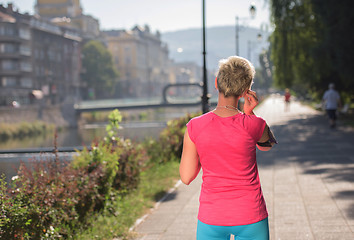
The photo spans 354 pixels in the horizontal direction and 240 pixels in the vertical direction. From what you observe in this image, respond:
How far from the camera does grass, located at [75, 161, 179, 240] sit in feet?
21.1

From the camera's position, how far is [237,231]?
2.71 m

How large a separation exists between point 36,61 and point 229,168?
79.6 m

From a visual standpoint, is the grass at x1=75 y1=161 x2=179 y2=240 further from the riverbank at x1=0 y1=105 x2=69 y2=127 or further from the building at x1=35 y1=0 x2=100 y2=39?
the building at x1=35 y1=0 x2=100 y2=39

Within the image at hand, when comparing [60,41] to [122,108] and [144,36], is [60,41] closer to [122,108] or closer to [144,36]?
[122,108]

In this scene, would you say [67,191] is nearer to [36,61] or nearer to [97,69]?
[36,61]

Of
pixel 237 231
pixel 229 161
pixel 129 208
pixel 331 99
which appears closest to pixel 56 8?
pixel 331 99

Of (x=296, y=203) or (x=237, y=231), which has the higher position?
(x=237, y=231)

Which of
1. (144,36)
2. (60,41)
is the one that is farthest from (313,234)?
(144,36)

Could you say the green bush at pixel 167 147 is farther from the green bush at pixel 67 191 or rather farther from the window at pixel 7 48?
the window at pixel 7 48

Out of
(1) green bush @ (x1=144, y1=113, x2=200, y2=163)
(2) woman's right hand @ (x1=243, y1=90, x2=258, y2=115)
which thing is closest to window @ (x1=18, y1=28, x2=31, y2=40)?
(1) green bush @ (x1=144, y1=113, x2=200, y2=163)

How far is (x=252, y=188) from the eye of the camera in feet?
9.10

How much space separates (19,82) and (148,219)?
68813 mm

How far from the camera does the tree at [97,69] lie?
98500 millimetres

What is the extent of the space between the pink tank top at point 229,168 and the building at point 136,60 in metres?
111
